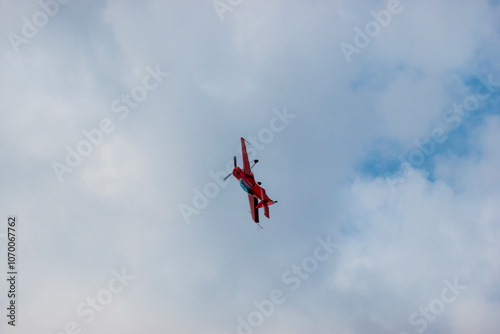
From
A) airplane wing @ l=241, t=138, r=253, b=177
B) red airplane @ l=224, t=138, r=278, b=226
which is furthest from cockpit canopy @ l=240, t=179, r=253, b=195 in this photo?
airplane wing @ l=241, t=138, r=253, b=177

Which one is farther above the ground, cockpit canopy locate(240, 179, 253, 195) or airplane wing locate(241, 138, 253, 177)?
airplane wing locate(241, 138, 253, 177)

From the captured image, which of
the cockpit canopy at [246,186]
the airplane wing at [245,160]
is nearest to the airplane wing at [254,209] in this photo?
the cockpit canopy at [246,186]

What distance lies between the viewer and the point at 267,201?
89.2 meters

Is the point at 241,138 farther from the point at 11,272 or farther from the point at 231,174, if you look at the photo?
the point at 11,272

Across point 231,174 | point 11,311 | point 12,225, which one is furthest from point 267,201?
point 11,311

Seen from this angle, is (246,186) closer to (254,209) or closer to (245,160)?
(245,160)

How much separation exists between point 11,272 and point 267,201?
52.2 meters

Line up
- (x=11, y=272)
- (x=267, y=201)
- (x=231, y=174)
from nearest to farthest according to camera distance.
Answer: (x=11, y=272) < (x=267, y=201) < (x=231, y=174)

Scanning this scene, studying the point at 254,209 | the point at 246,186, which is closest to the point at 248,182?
the point at 246,186

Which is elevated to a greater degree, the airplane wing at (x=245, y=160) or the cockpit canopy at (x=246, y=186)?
the airplane wing at (x=245, y=160)

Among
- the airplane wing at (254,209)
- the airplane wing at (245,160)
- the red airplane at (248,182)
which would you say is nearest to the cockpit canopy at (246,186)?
the red airplane at (248,182)

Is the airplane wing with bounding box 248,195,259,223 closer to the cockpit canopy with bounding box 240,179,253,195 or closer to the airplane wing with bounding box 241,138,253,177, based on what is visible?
the cockpit canopy with bounding box 240,179,253,195

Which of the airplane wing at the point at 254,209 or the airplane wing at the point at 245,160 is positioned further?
the airplane wing at the point at 254,209

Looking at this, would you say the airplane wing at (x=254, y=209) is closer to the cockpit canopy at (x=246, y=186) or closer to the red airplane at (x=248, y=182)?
the red airplane at (x=248, y=182)
